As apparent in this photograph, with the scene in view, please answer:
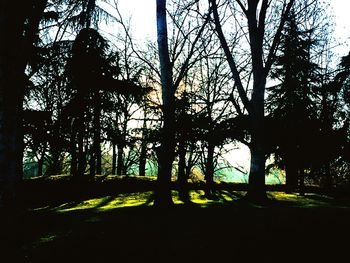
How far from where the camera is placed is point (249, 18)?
495 inches

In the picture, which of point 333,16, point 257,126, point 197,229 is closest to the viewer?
point 197,229

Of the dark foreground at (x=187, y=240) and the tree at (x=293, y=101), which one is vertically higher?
the tree at (x=293, y=101)

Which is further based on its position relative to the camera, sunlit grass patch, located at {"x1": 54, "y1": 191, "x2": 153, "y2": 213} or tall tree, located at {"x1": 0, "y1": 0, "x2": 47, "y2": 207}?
sunlit grass patch, located at {"x1": 54, "y1": 191, "x2": 153, "y2": 213}

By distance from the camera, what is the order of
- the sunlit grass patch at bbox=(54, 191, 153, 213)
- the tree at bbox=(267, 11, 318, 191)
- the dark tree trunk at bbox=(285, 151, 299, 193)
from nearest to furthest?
the sunlit grass patch at bbox=(54, 191, 153, 213)
the tree at bbox=(267, 11, 318, 191)
the dark tree trunk at bbox=(285, 151, 299, 193)

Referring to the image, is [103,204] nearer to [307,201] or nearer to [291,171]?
[307,201]

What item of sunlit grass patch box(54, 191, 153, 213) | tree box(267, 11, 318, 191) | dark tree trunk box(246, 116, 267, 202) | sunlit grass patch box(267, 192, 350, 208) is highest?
tree box(267, 11, 318, 191)

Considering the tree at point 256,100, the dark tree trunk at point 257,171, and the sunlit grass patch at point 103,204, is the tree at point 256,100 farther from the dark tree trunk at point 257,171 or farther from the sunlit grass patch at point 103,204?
the sunlit grass patch at point 103,204

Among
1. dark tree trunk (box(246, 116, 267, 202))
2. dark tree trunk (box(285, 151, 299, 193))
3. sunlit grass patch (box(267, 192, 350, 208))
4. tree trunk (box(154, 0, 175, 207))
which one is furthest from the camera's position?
dark tree trunk (box(285, 151, 299, 193))

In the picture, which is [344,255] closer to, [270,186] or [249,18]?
[249,18]

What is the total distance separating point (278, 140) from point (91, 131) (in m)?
13.4

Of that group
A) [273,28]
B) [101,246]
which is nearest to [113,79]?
[273,28]

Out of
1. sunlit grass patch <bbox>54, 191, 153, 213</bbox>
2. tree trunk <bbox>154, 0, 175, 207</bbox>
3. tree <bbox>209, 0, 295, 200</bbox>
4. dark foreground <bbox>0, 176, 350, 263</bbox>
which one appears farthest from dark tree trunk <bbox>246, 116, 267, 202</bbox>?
sunlit grass patch <bbox>54, 191, 153, 213</bbox>

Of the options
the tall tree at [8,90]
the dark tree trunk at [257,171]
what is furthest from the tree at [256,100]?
the tall tree at [8,90]

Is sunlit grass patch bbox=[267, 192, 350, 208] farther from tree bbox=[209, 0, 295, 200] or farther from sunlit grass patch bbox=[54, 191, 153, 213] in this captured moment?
sunlit grass patch bbox=[54, 191, 153, 213]
